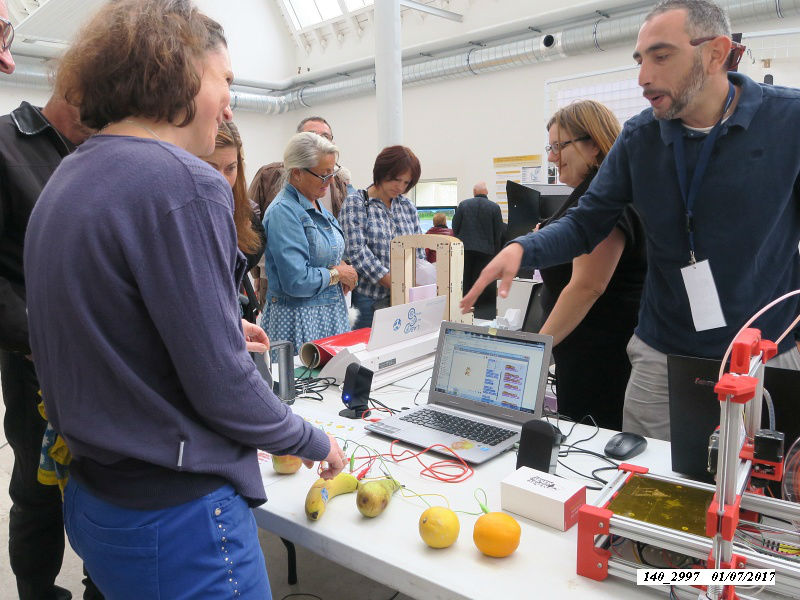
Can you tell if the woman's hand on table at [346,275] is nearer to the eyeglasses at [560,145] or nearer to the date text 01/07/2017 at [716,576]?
the eyeglasses at [560,145]

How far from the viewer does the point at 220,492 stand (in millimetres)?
810

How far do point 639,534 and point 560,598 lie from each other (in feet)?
0.50

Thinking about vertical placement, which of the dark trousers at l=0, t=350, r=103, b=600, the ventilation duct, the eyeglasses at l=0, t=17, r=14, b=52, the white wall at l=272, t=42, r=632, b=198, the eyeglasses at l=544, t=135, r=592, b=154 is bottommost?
the dark trousers at l=0, t=350, r=103, b=600

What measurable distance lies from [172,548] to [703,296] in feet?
4.43

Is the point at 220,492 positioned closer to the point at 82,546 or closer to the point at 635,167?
the point at 82,546

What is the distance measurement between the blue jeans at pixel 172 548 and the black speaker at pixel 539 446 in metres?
0.62

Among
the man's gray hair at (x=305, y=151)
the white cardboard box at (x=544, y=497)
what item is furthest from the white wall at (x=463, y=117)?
the white cardboard box at (x=544, y=497)

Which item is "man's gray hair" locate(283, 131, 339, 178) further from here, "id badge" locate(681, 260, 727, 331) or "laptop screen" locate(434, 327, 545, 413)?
"id badge" locate(681, 260, 727, 331)

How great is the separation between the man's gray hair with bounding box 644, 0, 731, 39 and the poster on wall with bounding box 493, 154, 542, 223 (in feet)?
16.4

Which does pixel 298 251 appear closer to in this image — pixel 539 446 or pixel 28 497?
pixel 28 497

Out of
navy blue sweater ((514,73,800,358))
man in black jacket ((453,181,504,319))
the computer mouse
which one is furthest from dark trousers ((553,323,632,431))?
man in black jacket ((453,181,504,319))

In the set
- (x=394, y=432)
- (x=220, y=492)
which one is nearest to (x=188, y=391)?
(x=220, y=492)

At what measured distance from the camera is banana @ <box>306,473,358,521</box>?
3.68ft

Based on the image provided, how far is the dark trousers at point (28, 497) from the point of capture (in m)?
1.49
